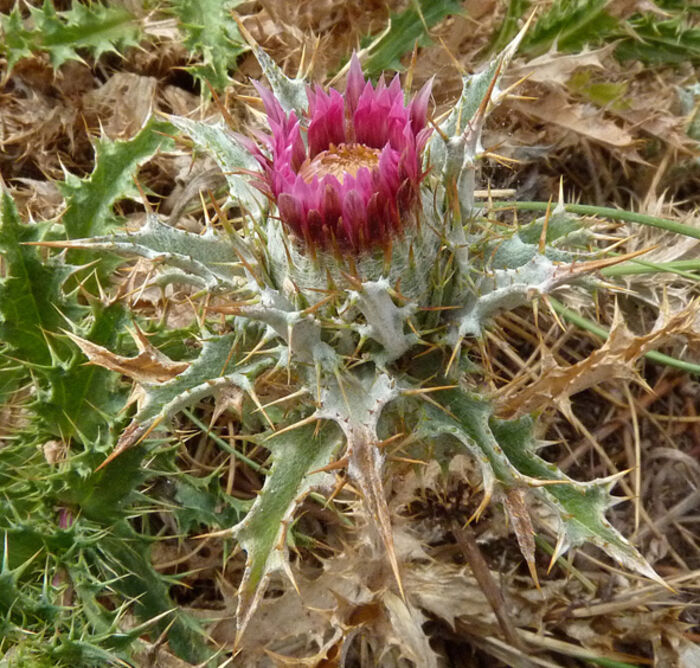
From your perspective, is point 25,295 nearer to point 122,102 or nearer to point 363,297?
point 122,102

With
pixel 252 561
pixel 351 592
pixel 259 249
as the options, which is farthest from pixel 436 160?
pixel 351 592

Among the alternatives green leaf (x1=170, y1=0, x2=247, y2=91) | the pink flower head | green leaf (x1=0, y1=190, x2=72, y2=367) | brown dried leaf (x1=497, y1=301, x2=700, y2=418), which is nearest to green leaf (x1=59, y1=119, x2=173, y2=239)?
green leaf (x1=0, y1=190, x2=72, y2=367)

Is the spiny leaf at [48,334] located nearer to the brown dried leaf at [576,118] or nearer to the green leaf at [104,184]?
the green leaf at [104,184]

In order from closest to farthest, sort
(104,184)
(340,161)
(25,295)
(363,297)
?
1. (363,297)
2. (340,161)
3. (25,295)
4. (104,184)

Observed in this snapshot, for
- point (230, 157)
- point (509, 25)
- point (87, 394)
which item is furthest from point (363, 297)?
point (509, 25)

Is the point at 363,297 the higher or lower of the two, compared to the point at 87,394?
higher

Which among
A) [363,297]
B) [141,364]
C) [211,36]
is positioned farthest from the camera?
[211,36]

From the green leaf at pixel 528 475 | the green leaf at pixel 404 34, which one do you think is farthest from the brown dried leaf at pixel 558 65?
the green leaf at pixel 528 475
